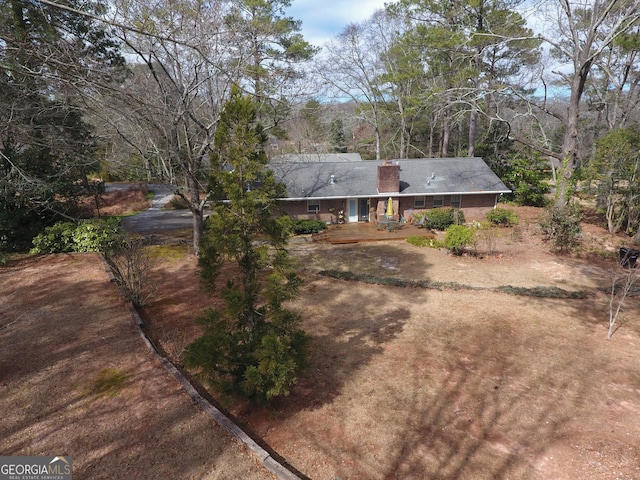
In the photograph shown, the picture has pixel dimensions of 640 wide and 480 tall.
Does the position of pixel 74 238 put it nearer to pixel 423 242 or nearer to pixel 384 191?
pixel 423 242

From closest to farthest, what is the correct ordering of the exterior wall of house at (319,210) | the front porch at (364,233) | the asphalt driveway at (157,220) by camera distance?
the front porch at (364,233)
the asphalt driveway at (157,220)
the exterior wall of house at (319,210)

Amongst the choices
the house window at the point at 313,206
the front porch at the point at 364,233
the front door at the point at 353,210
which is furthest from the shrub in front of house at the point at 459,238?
the house window at the point at 313,206

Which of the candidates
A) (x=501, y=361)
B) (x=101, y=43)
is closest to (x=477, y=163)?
(x=501, y=361)

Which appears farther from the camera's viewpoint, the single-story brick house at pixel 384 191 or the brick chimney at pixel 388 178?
the single-story brick house at pixel 384 191

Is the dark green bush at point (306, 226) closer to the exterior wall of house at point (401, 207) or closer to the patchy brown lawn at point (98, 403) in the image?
the exterior wall of house at point (401, 207)

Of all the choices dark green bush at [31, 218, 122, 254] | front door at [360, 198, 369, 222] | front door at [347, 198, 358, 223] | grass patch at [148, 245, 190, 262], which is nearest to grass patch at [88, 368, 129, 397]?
grass patch at [148, 245, 190, 262]

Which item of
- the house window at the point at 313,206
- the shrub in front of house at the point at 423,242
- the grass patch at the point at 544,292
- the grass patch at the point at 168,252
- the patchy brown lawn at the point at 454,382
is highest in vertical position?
the house window at the point at 313,206
